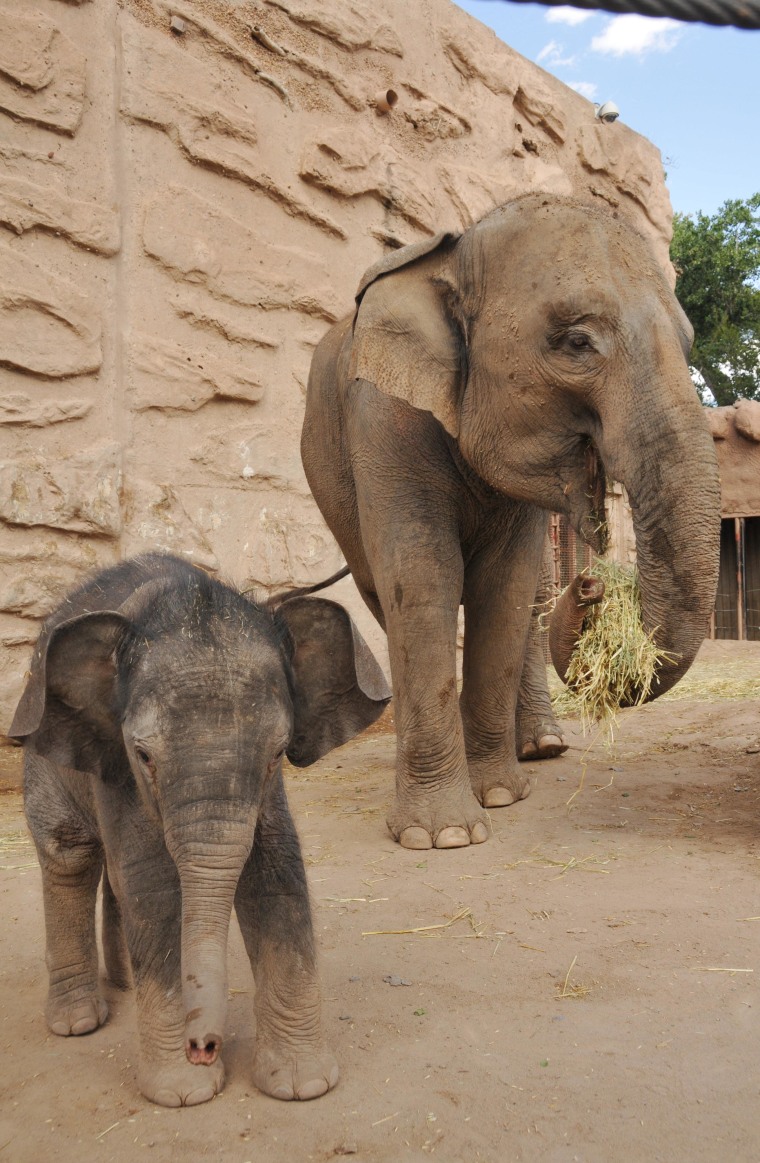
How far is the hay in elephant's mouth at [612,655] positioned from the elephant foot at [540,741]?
2.04 m

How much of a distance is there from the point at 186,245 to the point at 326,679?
5.22 m

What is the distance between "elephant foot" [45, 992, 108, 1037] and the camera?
3.11 m

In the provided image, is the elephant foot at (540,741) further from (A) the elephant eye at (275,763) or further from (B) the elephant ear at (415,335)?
(A) the elephant eye at (275,763)

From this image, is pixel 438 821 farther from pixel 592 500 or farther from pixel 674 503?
pixel 674 503

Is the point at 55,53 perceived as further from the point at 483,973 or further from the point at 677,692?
the point at 677,692

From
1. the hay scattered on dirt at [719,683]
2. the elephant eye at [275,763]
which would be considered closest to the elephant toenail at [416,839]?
the elephant eye at [275,763]

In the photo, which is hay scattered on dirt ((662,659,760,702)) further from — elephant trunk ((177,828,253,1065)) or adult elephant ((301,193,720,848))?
elephant trunk ((177,828,253,1065))

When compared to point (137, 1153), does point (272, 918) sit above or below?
above

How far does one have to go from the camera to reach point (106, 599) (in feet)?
10.0

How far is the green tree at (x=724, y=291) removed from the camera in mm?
26797

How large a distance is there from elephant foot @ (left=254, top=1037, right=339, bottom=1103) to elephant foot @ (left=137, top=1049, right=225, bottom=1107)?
0.39 ft

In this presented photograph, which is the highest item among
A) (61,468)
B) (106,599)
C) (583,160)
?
(583,160)

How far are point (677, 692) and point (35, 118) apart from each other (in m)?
6.63

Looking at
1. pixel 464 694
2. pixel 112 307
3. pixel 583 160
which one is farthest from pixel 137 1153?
pixel 583 160
